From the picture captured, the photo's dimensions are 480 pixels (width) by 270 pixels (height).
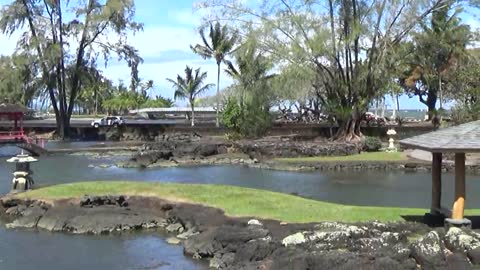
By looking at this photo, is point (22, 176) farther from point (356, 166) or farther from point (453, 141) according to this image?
point (356, 166)

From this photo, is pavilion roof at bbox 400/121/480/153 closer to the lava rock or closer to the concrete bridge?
the lava rock

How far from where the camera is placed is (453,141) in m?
15.4

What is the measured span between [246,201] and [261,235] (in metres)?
4.29

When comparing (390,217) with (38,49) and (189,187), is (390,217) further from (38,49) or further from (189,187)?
(38,49)

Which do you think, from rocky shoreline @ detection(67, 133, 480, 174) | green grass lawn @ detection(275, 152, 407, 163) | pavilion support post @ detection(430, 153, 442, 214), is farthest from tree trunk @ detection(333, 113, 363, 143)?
pavilion support post @ detection(430, 153, 442, 214)

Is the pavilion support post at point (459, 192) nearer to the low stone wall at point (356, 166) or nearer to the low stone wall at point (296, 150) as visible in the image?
the low stone wall at point (356, 166)

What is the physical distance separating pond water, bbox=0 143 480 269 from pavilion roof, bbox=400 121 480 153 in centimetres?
603

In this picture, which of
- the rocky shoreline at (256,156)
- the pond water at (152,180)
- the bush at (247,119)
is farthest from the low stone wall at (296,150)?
the bush at (247,119)

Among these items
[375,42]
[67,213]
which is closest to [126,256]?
[67,213]

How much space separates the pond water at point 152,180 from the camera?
54.2 feet

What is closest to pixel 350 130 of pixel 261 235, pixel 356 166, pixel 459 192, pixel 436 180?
pixel 356 166

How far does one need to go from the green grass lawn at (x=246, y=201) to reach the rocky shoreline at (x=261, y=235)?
0.53 metres

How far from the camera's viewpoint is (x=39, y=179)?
109ft

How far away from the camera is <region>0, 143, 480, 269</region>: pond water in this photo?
1652 cm
